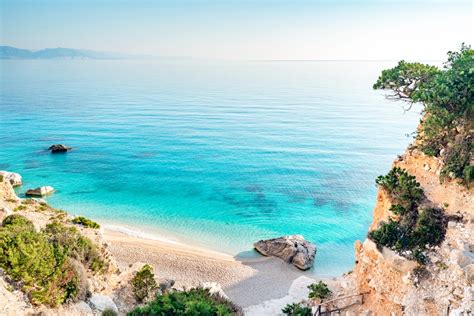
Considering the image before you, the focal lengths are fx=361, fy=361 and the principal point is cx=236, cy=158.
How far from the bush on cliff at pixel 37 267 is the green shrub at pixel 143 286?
356cm

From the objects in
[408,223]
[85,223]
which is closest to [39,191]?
[85,223]

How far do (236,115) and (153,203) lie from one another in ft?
159

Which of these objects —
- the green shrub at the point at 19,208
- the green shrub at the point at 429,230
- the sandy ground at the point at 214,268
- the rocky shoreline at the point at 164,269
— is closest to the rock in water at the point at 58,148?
the rocky shoreline at the point at 164,269

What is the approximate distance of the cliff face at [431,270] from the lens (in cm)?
1373

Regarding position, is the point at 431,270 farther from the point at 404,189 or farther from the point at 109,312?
the point at 109,312

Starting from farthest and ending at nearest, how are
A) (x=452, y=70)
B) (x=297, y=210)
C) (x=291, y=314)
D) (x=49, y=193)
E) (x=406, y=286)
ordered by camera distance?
(x=49, y=193) → (x=297, y=210) → (x=291, y=314) → (x=452, y=70) → (x=406, y=286)

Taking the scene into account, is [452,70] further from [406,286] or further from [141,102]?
[141,102]

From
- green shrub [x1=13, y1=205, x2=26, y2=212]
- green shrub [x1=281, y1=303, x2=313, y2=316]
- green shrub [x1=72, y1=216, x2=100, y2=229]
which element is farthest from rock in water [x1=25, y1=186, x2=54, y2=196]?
green shrub [x1=281, y1=303, x2=313, y2=316]

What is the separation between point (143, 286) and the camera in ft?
65.5

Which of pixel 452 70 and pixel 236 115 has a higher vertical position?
pixel 452 70

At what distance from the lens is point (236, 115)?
85500mm

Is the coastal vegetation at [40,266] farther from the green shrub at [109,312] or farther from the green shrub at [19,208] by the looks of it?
the green shrub at [19,208]

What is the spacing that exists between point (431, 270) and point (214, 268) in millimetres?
17070

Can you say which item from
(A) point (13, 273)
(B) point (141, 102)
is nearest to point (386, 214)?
(A) point (13, 273)
